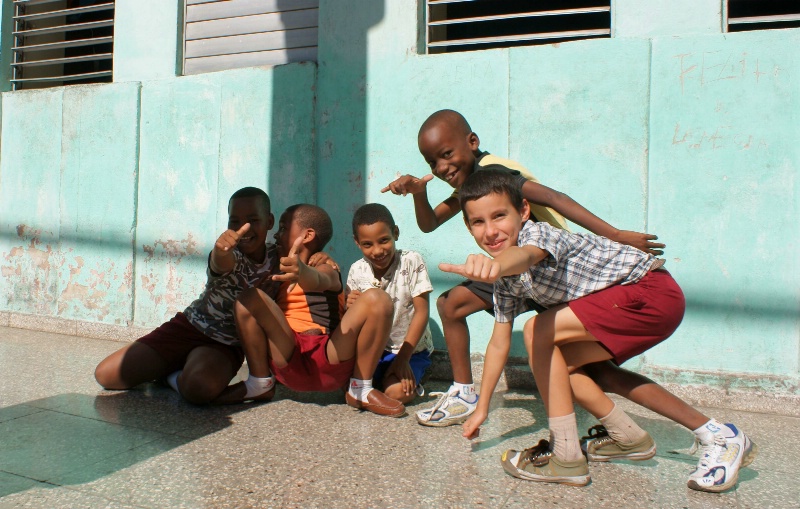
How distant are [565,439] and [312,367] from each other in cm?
127

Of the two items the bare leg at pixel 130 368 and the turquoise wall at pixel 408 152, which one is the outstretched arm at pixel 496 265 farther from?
the bare leg at pixel 130 368

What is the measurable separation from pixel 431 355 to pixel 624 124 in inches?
61.6

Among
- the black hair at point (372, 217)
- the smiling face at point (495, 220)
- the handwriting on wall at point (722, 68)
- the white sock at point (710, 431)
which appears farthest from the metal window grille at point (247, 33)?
the white sock at point (710, 431)

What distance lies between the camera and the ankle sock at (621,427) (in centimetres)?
239

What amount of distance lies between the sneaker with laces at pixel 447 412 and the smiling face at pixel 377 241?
719 millimetres

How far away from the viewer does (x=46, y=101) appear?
5117 millimetres

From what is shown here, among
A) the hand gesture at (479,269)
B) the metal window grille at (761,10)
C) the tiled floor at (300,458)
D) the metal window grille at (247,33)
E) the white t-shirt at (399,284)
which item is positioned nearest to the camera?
the hand gesture at (479,269)

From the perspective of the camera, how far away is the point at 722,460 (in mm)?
2191

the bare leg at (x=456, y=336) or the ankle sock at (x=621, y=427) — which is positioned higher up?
the bare leg at (x=456, y=336)

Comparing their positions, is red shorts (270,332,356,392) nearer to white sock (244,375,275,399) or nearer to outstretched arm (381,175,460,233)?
white sock (244,375,275,399)

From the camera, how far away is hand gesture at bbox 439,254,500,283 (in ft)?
6.05

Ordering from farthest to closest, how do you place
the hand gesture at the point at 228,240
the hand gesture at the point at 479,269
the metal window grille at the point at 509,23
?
the metal window grille at the point at 509,23 → the hand gesture at the point at 228,240 → the hand gesture at the point at 479,269

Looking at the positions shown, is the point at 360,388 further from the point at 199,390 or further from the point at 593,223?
the point at 593,223

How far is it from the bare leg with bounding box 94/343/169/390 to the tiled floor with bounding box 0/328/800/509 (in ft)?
0.21
